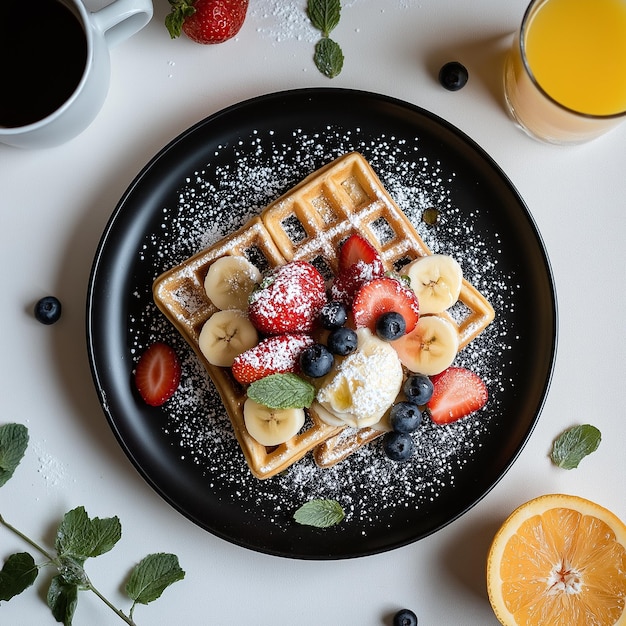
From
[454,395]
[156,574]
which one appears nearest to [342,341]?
[454,395]

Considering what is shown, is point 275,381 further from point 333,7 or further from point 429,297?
point 333,7

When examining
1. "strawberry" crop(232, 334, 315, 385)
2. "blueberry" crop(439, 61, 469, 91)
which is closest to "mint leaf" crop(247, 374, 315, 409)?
"strawberry" crop(232, 334, 315, 385)

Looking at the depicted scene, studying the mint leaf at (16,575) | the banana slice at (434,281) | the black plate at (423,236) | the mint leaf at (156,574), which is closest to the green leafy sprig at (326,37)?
the black plate at (423,236)

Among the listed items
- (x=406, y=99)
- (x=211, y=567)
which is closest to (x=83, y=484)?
(x=211, y=567)

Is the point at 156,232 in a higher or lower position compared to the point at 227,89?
lower

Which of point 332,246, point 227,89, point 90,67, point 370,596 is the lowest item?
point 370,596

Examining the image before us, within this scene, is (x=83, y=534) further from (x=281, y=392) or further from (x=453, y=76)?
(x=453, y=76)
